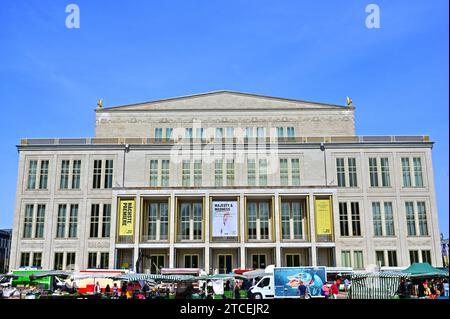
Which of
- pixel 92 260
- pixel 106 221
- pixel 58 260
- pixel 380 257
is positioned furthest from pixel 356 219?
pixel 58 260

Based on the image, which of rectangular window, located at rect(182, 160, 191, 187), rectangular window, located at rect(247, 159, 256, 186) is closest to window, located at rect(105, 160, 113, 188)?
rectangular window, located at rect(182, 160, 191, 187)

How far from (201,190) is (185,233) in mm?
5148

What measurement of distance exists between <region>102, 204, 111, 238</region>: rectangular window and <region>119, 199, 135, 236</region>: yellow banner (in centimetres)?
191

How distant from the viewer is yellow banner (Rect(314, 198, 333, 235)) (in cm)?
5272

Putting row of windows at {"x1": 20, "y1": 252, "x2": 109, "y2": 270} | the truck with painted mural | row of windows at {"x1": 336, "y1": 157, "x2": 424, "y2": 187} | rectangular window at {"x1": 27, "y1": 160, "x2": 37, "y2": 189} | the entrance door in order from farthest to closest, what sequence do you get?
rectangular window at {"x1": 27, "y1": 160, "x2": 37, "y2": 189} → row of windows at {"x1": 336, "y1": 157, "x2": 424, "y2": 187} → the entrance door → row of windows at {"x1": 20, "y1": 252, "x2": 109, "y2": 270} → the truck with painted mural

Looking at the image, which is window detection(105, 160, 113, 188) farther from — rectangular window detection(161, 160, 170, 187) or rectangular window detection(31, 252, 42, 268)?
rectangular window detection(31, 252, 42, 268)

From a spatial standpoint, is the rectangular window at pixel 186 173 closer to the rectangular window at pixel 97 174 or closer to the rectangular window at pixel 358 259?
the rectangular window at pixel 97 174

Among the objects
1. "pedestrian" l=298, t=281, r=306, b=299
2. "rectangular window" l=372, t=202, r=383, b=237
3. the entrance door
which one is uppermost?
"rectangular window" l=372, t=202, r=383, b=237

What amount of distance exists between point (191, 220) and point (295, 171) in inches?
520

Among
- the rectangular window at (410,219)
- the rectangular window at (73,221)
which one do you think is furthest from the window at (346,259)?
the rectangular window at (73,221)

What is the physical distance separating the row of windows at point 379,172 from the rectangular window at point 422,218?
234cm

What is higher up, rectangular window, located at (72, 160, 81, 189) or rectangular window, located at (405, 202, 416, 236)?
rectangular window, located at (72, 160, 81, 189)

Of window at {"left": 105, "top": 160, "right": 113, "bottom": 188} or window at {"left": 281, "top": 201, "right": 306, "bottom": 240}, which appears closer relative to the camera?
window at {"left": 281, "top": 201, "right": 306, "bottom": 240}

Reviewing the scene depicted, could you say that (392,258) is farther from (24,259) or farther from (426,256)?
(24,259)
